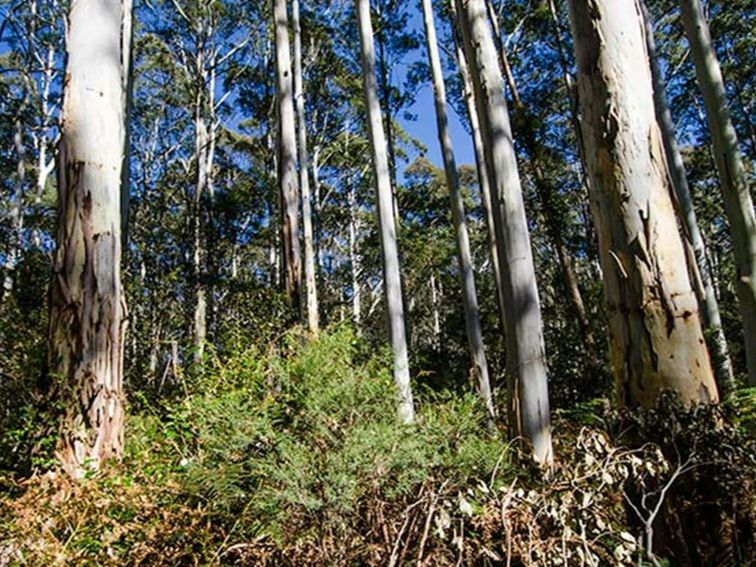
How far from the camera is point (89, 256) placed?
269 cm

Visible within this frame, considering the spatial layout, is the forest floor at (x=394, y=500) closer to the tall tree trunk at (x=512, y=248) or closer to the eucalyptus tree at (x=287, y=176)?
the tall tree trunk at (x=512, y=248)

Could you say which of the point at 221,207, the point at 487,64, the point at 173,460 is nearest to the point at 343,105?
the point at 221,207

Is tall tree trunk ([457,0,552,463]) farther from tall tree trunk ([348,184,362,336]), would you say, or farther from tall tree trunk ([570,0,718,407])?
tall tree trunk ([348,184,362,336])

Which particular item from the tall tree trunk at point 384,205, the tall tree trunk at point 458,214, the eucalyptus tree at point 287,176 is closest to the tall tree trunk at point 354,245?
the tall tree trunk at point 458,214

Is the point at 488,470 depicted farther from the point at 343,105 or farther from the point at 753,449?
the point at 343,105

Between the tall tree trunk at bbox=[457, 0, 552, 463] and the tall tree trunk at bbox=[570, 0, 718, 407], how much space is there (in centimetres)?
143

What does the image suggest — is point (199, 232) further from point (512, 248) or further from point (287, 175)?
point (512, 248)

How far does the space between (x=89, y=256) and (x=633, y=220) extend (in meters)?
2.39

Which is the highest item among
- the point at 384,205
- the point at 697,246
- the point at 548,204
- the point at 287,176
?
the point at 548,204

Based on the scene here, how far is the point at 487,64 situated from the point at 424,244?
40.4 feet

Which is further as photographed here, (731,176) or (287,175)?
(287,175)

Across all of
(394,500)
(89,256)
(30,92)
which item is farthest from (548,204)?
(30,92)

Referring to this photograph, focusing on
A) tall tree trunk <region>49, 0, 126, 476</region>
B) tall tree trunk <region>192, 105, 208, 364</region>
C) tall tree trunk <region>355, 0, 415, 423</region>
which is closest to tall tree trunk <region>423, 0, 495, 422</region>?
tall tree trunk <region>355, 0, 415, 423</region>

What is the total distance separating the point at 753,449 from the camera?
1.66 meters
